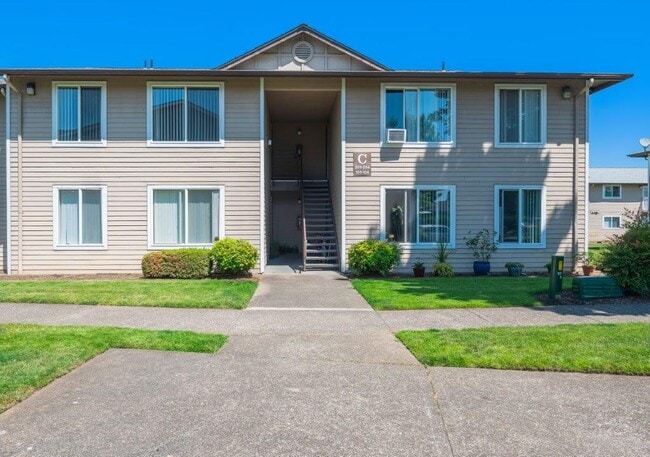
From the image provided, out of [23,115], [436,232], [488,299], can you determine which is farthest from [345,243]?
[23,115]

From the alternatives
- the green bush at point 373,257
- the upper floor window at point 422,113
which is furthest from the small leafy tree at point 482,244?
the upper floor window at point 422,113

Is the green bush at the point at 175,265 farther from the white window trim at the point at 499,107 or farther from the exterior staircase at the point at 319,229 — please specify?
the white window trim at the point at 499,107

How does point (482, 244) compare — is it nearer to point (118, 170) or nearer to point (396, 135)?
point (396, 135)

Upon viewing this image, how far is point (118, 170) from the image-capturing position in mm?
13297

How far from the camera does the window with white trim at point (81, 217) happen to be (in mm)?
13258

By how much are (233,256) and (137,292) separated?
9.76ft

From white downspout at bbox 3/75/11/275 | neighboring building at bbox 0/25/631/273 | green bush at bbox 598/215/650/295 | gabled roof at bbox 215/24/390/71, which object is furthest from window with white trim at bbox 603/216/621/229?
white downspout at bbox 3/75/11/275

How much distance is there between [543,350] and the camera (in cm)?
541

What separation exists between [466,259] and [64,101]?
12.8 meters

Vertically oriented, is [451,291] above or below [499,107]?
below

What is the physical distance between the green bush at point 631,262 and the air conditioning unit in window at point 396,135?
6.17 m

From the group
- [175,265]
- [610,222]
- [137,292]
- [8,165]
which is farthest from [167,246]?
[610,222]

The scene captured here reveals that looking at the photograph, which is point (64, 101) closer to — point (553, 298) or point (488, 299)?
point (488, 299)

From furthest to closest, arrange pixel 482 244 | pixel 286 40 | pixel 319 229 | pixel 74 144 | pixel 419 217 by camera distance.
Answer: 1. pixel 319 229
2. pixel 286 40
3. pixel 419 217
4. pixel 482 244
5. pixel 74 144
